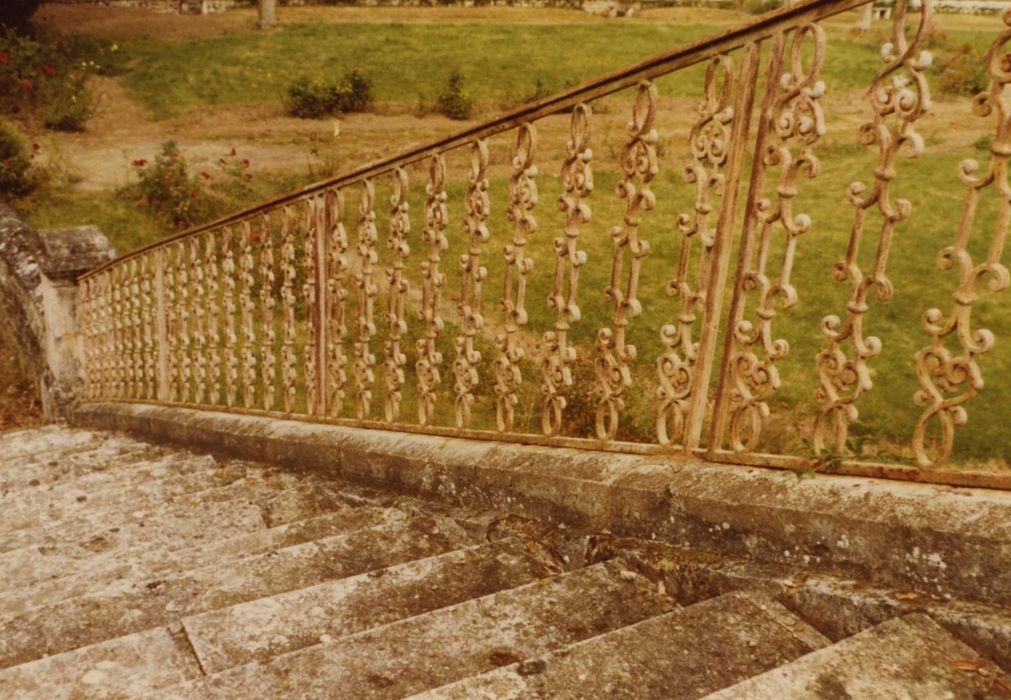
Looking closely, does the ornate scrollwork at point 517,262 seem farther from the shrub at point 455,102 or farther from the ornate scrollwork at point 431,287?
the shrub at point 455,102

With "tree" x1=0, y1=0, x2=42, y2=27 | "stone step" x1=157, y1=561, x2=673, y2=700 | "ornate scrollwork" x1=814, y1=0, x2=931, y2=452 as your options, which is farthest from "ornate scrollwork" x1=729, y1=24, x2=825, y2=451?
"tree" x1=0, y1=0, x2=42, y2=27

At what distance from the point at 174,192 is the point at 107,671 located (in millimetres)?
11653

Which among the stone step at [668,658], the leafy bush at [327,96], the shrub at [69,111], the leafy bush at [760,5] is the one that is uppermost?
the leafy bush at [760,5]

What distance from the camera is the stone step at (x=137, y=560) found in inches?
113

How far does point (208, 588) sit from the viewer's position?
268 centimetres

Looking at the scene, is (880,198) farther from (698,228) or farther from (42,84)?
(42,84)

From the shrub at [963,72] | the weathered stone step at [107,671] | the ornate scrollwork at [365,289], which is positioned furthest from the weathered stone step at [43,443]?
the shrub at [963,72]

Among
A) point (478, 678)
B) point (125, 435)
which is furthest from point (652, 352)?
point (478, 678)

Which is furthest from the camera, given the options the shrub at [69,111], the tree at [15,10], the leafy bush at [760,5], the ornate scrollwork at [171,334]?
the leafy bush at [760,5]

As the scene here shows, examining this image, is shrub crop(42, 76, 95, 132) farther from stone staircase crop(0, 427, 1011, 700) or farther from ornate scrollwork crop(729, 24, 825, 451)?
ornate scrollwork crop(729, 24, 825, 451)

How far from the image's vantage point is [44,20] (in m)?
19.1

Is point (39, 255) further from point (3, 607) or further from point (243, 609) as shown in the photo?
point (243, 609)

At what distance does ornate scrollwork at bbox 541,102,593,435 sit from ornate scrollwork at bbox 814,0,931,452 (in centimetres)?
90

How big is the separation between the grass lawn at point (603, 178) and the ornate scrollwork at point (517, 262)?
3.91 ft
